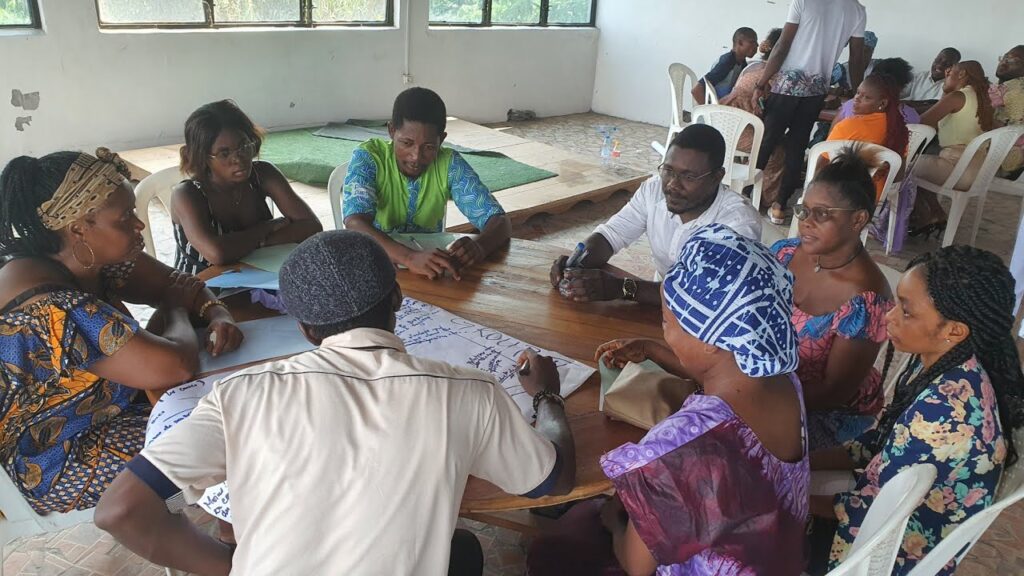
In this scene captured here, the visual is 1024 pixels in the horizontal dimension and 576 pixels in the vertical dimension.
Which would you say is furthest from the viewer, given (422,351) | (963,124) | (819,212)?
(963,124)

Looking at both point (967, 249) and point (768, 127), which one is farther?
point (768, 127)

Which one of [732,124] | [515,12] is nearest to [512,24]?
[515,12]

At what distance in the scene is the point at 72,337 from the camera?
1.47 m

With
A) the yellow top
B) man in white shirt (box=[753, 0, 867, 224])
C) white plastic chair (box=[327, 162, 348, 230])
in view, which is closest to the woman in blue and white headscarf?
white plastic chair (box=[327, 162, 348, 230])

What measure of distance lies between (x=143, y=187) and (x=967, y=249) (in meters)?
2.66

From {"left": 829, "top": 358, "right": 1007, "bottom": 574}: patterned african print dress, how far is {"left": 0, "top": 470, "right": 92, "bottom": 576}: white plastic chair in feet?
6.08

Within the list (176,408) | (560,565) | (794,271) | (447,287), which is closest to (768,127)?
(794,271)

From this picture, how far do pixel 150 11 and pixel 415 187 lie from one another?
14.0ft

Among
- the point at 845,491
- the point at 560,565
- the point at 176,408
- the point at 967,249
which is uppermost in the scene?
the point at 967,249

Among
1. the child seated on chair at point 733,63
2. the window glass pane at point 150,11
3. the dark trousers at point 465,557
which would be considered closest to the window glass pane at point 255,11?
the window glass pane at point 150,11

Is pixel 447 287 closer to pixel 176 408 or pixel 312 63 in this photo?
pixel 176 408

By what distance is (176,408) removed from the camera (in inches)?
56.9

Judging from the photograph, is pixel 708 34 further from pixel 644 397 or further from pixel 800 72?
pixel 644 397

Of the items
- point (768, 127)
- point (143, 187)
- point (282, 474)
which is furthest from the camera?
point (768, 127)
